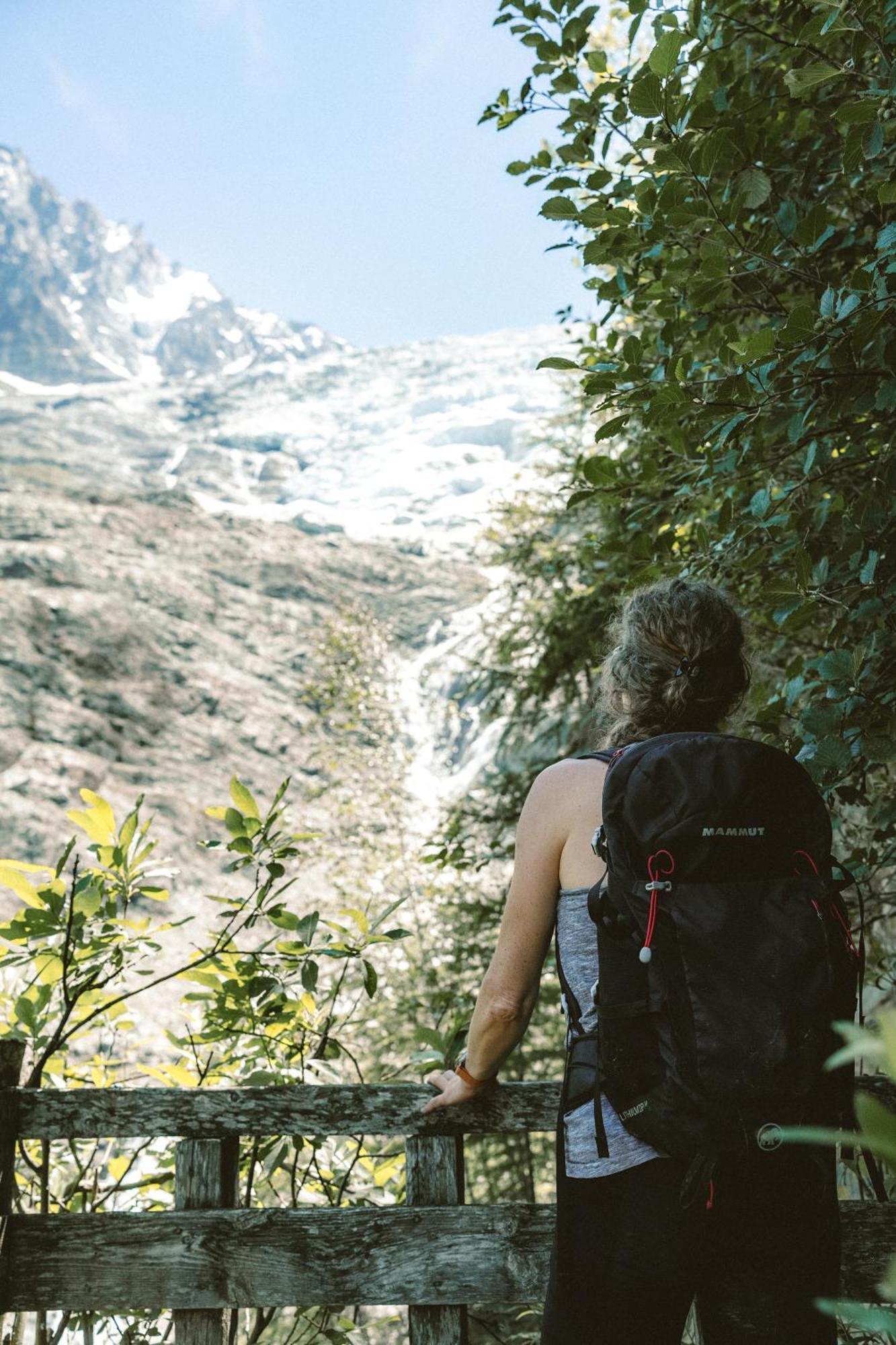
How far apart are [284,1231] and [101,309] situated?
449 feet

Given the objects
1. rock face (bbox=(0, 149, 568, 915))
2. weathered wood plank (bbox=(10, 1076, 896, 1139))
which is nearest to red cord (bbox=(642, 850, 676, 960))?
weathered wood plank (bbox=(10, 1076, 896, 1139))

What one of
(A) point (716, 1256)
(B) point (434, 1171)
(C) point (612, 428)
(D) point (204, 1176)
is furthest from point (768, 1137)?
(C) point (612, 428)

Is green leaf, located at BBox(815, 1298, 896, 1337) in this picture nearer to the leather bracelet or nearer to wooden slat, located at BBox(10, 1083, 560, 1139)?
the leather bracelet

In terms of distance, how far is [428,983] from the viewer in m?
9.70

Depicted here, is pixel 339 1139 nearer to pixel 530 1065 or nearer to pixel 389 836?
pixel 530 1065

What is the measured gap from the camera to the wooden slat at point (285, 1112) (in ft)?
6.08

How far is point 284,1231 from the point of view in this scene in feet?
6.00

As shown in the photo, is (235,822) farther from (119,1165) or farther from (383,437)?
(383,437)

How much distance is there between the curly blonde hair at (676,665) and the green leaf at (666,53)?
0.96m

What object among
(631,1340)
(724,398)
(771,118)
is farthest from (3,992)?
(771,118)

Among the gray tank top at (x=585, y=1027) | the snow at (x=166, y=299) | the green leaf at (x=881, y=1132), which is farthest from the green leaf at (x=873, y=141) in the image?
the snow at (x=166, y=299)

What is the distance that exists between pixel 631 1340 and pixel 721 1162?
1.00 feet

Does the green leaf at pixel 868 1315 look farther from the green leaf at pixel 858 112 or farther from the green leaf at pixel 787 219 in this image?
the green leaf at pixel 787 219

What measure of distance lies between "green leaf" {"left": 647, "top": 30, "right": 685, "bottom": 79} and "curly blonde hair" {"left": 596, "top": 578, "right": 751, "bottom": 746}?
0.96 metres
